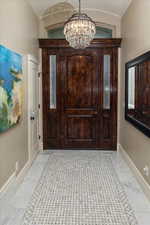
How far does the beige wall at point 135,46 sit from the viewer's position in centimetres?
304

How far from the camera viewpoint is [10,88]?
9.30 ft

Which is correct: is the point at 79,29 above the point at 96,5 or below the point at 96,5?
below

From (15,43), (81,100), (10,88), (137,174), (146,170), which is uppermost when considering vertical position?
(15,43)

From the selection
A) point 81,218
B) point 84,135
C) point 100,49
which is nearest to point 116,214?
point 81,218

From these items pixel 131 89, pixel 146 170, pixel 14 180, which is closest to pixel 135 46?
pixel 131 89

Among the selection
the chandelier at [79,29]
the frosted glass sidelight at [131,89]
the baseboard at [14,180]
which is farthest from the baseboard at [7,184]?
the frosted glass sidelight at [131,89]

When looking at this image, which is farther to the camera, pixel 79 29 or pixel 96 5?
pixel 96 5

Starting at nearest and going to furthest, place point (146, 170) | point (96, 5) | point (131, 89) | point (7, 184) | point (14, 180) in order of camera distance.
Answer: point (7, 184) → point (146, 170) → point (14, 180) → point (131, 89) → point (96, 5)

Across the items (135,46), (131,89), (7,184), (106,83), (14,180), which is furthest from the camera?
(106,83)

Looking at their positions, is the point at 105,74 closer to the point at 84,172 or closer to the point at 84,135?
the point at 84,135

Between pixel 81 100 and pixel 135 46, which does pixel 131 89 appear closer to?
pixel 135 46

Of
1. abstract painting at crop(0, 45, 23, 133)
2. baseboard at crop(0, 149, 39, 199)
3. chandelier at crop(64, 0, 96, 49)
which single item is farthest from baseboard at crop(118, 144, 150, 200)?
chandelier at crop(64, 0, 96, 49)

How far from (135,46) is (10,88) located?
2.21 meters

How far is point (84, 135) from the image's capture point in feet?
17.1
